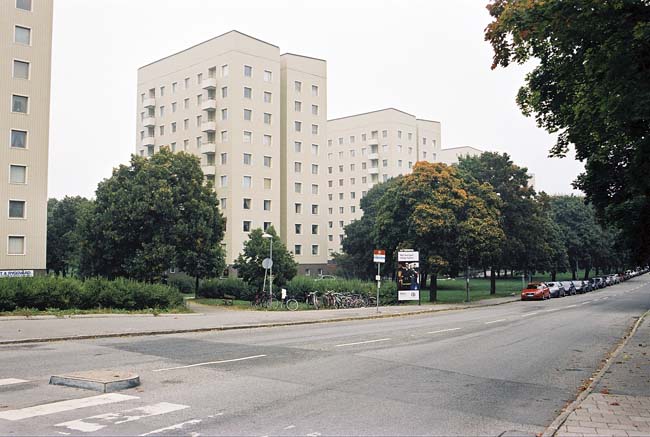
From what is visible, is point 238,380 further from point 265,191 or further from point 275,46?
point 275,46

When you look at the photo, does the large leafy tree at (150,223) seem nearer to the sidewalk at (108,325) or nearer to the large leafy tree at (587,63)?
the sidewalk at (108,325)

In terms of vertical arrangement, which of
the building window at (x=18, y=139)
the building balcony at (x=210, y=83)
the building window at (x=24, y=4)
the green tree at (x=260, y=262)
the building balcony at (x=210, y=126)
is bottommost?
the green tree at (x=260, y=262)

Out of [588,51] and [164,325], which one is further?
[164,325]

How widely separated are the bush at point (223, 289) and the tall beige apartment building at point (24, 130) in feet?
39.7

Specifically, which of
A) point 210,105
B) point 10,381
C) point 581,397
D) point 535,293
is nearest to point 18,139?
point 210,105

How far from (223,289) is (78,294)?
21.1m

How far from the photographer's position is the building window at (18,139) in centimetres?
4082

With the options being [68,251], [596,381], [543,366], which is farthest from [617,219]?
[68,251]

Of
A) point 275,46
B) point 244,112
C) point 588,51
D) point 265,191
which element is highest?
point 275,46

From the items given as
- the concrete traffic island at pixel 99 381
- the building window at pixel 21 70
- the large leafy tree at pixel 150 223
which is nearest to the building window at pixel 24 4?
the building window at pixel 21 70

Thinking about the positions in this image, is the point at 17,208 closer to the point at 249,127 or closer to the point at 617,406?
the point at 249,127

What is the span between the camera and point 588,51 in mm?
9703

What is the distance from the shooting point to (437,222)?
3747 cm

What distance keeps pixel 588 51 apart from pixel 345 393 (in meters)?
7.05
